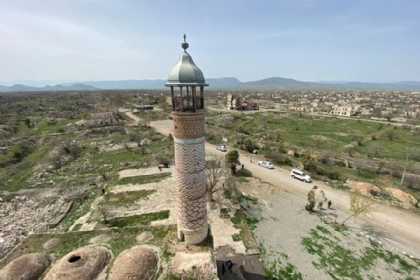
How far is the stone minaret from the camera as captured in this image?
320 inches

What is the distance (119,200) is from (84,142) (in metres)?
29.1

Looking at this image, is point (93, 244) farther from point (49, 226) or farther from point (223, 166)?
point (223, 166)

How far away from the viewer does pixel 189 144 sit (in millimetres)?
8656

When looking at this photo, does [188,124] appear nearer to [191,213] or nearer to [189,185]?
[189,185]

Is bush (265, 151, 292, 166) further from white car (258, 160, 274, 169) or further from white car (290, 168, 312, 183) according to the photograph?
white car (290, 168, 312, 183)

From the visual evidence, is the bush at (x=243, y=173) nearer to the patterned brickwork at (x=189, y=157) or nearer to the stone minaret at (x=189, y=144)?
the stone minaret at (x=189, y=144)

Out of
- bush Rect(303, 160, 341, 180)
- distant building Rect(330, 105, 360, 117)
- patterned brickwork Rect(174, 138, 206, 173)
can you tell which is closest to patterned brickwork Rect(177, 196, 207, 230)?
patterned brickwork Rect(174, 138, 206, 173)

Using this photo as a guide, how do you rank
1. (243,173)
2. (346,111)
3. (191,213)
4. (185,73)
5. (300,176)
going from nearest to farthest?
1. (185,73)
2. (191,213)
3. (300,176)
4. (243,173)
5. (346,111)

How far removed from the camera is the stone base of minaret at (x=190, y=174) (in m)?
8.57

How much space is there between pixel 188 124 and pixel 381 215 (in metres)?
22.1

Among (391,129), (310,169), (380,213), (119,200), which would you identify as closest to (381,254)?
(380,213)

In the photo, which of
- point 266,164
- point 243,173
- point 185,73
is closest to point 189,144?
point 185,73

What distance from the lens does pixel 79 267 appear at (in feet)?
30.7

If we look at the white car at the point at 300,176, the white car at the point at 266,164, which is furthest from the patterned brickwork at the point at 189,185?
the white car at the point at 266,164
